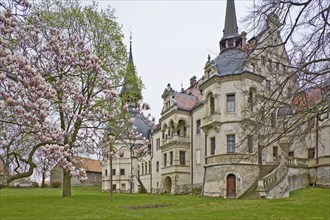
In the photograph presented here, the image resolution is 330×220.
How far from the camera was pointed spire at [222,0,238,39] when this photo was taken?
34.2 metres

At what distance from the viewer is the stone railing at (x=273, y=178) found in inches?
965

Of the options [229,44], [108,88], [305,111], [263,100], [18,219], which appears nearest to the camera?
[305,111]

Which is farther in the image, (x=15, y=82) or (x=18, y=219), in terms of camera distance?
(x=18, y=219)

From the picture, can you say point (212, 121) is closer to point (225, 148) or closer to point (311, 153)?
point (225, 148)

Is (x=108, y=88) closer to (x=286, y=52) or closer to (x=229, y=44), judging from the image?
(x=286, y=52)

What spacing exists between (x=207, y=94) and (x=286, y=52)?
23.0 meters

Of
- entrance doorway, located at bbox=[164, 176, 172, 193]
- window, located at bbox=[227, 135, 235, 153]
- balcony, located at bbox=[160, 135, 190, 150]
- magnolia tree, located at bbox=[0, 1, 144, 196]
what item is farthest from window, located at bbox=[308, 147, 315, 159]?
magnolia tree, located at bbox=[0, 1, 144, 196]

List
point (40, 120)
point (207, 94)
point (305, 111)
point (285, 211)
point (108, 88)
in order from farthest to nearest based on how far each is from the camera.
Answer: point (207, 94)
point (285, 211)
point (108, 88)
point (305, 111)
point (40, 120)

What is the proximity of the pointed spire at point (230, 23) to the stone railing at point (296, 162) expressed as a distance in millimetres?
12952

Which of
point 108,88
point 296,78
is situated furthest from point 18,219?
point 296,78

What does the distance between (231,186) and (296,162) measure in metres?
5.56

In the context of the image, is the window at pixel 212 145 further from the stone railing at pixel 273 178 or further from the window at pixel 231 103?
the stone railing at pixel 273 178

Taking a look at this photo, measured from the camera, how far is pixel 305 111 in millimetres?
7992

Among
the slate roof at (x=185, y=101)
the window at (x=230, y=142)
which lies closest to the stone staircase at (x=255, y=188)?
the window at (x=230, y=142)
